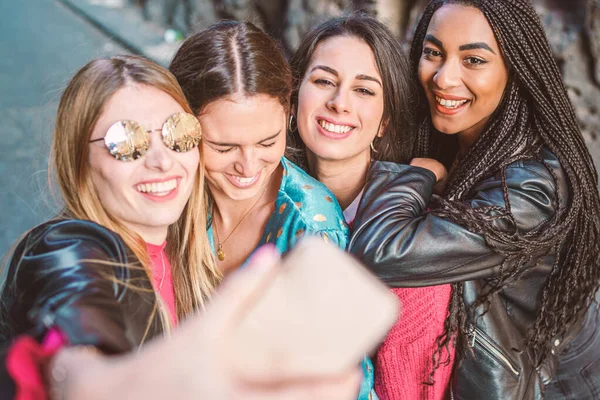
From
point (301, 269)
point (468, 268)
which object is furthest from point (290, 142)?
point (301, 269)

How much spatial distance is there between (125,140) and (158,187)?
7.3 inches

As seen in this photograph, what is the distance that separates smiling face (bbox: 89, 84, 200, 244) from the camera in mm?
1795

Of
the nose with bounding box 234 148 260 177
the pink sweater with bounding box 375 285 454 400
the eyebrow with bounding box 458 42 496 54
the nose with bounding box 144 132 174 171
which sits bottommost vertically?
the pink sweater with bounding box 375 285 454 400

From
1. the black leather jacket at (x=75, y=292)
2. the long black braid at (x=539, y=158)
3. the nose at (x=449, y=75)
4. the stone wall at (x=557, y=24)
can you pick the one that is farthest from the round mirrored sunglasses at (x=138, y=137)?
the stone wall at (x=557, y=24)

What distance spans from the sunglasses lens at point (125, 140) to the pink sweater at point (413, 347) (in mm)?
1124

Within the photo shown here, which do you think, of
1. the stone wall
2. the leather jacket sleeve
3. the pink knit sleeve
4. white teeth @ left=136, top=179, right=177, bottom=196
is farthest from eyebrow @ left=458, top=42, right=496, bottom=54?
the pink knit sleeve

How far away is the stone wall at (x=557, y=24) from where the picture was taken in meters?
5.22

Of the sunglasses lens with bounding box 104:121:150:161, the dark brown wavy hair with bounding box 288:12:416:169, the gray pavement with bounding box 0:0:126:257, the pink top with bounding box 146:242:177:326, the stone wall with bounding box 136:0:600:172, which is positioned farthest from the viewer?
the stone wall with bounding box 136:0:600:172

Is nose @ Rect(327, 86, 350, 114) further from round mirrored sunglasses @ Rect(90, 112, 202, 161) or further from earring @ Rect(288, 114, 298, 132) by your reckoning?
round mirrored sunglasses @ Rect(90, 112, 202, 161)

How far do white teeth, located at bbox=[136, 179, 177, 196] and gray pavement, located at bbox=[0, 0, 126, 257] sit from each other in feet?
8.42

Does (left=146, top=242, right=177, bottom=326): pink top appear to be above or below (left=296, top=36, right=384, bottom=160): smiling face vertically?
below

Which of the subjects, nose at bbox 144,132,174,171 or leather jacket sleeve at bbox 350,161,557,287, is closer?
nose at bbox 144,132,174,171

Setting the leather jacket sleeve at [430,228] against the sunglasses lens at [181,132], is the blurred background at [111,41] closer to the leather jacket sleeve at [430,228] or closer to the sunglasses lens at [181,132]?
the sunglasses lens at [181,132]

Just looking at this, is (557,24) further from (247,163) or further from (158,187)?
(158,187)
